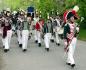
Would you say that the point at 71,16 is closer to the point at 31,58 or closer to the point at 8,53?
the point at 31,58

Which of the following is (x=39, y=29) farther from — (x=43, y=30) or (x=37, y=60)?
(x=37, y=60)

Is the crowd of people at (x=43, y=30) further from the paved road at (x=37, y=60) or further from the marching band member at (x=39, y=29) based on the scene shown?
the paved road at (x=37, y=60)

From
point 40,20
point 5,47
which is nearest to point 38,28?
point 40,20

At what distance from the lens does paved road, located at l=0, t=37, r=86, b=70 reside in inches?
591

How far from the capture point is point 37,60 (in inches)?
669

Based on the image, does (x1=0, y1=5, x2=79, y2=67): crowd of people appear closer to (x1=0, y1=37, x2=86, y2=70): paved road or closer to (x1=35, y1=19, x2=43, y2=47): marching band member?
(x1=35, y1=19, x2=43, y2=47): marching band member

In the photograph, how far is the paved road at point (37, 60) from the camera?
15.0 m

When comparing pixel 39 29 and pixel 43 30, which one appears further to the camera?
pixel 39 29

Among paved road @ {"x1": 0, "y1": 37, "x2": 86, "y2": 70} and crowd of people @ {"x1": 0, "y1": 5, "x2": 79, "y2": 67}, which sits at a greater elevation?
crowd of people @ {"x1": 0, "y1": 5, "x2": 79, "y2": 67}

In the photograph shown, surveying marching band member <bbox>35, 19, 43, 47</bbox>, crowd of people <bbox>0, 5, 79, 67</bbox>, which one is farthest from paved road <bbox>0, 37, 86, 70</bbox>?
marching band member <bbox>35, 19, 43, 47</bbox>

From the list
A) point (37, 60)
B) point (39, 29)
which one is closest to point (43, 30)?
point (39, 29)

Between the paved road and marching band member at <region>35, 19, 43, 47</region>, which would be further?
marching band member at <region>35, 19, 43, 47</region>

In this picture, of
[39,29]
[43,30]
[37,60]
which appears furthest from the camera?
[39,29]

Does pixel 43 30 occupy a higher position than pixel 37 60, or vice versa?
pixel 43 30
